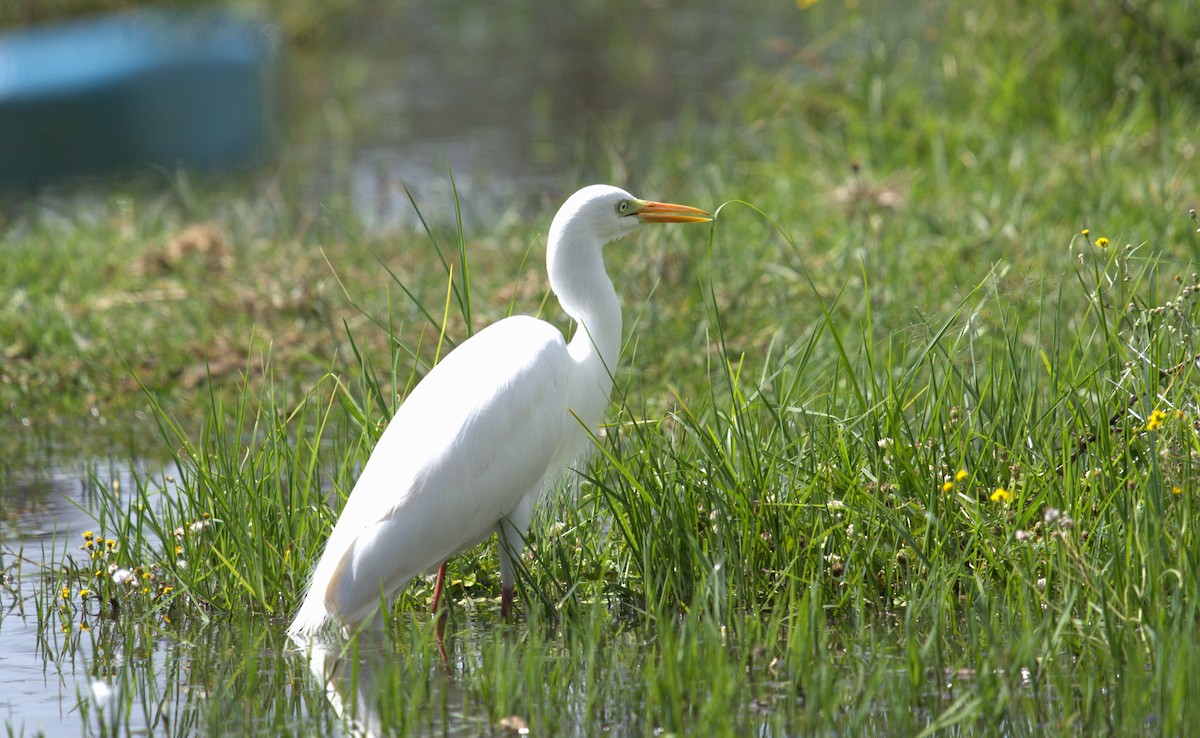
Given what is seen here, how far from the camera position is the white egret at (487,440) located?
338 cm

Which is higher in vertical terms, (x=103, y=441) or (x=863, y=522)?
(x=103, y=441)

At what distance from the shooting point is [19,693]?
3320 millimetres

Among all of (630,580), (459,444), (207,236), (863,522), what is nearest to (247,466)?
(459,444)

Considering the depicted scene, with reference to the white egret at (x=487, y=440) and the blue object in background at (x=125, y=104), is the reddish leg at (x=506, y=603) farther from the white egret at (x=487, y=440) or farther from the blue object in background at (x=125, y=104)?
the blue object in background at (x=125, y=104)

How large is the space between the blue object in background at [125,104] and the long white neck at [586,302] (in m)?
8.06

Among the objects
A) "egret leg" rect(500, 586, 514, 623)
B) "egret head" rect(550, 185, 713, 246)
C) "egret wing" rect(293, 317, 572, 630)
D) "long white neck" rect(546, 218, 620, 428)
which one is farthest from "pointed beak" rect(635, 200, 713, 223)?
"egret leg" rect(500, 586, 514, 623)

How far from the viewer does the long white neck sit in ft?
12.3

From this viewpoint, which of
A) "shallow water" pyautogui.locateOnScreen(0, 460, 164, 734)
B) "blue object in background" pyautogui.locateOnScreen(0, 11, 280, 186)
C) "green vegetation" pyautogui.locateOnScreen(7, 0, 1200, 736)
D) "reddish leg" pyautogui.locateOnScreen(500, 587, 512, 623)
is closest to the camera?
"green vegetation" pyautogui.locateOnScreen(7, 0, 1200, 736)

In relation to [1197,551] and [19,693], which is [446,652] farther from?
[1197,551]

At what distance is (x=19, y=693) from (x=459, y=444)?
1.12m

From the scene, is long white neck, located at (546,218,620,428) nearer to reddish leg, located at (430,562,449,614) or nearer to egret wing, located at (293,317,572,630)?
egret wing, located at (293,317,572,630)

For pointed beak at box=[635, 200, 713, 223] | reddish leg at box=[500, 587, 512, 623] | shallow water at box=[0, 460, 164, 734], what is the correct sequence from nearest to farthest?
shallow water at box=[0, 460, 164, 734], reddish leg at box=[500, 587, 512, 623], pointed beak at box=[635, 200, 713, 223]

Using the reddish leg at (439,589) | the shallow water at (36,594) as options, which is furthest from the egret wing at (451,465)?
the shallow water at (36,594)

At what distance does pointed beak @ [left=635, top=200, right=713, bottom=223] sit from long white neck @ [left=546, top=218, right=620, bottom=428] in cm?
17
